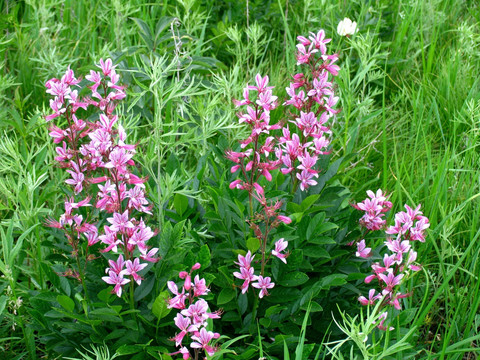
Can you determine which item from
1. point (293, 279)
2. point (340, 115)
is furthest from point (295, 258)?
point (340, 115)

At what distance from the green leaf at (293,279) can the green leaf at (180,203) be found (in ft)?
1.49

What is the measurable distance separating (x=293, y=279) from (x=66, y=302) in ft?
2.44

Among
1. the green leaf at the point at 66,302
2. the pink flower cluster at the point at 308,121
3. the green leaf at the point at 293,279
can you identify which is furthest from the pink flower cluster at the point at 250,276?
the green leaf at the point at 66,302

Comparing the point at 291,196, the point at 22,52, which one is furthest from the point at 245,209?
the point at 22,52

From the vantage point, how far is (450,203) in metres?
2.83

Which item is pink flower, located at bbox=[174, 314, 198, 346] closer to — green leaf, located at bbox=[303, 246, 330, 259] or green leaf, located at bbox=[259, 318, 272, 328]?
green leaf, located at bbox=[259, 318, 272, 328]

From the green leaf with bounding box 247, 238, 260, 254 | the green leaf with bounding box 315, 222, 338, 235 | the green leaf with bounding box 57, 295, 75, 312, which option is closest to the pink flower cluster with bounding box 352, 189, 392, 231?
the green leaf with bounding box 315, 222, 338, 235

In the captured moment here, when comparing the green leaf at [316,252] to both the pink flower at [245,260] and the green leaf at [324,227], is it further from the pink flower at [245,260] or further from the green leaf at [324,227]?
the pink flower at [245,260]

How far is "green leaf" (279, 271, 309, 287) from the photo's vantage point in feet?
6.51

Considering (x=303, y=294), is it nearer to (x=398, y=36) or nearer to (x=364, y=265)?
(x=364, y=265)

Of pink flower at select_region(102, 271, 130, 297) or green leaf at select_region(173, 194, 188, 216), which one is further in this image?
green leaf at select_region(173, 194, 188, 216)

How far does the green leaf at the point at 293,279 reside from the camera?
1.98 meters

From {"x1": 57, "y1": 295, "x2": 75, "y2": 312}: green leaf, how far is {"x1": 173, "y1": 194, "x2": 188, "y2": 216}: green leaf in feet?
1.67

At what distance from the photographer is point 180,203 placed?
7.14 feet
